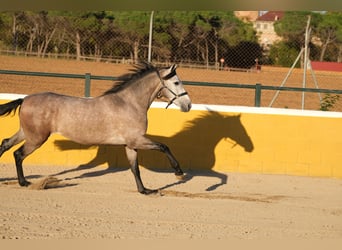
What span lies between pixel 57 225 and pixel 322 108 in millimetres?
6404

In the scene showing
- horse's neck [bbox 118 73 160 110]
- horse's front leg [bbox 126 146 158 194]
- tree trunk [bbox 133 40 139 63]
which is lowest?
horse's front leg [bbox 126 146 158 194]

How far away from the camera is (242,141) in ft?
27.8

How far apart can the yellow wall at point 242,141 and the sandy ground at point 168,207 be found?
24cm

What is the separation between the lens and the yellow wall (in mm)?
8383

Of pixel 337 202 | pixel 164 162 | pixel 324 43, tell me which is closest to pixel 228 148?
pixel 164 162

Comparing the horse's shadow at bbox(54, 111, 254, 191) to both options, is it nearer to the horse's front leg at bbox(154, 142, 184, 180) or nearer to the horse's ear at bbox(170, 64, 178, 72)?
the horse's front leg at bbox(154, 142, 184, 180)

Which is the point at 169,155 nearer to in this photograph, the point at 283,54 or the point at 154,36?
the point at 154,36

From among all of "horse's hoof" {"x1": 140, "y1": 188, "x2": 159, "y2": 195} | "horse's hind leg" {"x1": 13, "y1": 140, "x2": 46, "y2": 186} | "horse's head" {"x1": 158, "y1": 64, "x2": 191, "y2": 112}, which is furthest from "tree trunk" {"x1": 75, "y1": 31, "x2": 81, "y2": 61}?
"horse's hoof" {"x1": 140, "y1": 188, "x2": 159, "y2": 195}

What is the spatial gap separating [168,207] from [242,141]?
2.89m

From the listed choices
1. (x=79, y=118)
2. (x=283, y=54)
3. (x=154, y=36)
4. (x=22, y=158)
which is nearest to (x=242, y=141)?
(x=79, y=118)

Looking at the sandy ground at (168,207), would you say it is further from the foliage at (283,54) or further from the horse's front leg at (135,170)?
the foliage at (283,54)

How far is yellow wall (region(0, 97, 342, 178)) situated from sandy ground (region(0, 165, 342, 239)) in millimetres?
237

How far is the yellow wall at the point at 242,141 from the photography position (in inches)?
330

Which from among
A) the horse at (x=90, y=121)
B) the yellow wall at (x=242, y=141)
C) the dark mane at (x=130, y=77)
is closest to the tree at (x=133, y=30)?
the yellow wall at (x=242, y=141)
